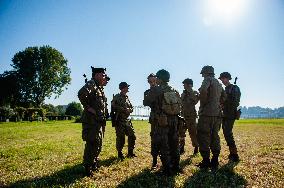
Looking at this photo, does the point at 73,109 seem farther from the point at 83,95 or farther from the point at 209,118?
the point at 83,95

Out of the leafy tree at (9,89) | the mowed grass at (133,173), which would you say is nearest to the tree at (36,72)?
the leafy tree at (9,89)

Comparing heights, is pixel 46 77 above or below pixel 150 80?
above

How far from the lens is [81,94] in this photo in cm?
833

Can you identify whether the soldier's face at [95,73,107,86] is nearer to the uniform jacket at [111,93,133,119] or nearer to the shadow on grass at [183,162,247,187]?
the uniform jacket at [111,93,133,119]

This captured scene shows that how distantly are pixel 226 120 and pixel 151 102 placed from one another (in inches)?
138

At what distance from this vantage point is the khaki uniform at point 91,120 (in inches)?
334

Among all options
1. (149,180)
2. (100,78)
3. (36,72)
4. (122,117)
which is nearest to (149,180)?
(149,180)

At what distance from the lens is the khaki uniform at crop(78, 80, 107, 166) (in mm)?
8477

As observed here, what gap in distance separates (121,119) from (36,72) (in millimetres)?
75292

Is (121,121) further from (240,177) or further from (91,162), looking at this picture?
(240,177)

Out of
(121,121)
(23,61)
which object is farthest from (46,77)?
(121,121)

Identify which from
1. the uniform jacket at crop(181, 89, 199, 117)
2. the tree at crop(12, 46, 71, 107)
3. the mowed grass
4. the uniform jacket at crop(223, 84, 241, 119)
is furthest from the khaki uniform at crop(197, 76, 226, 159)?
the tree at crop(12, 46, 71, 107)

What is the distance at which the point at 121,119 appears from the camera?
38.4 feet

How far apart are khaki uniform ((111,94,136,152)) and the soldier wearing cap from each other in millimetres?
2847
